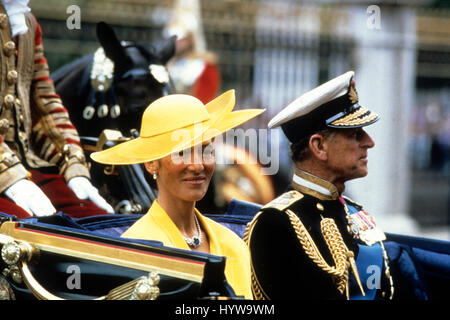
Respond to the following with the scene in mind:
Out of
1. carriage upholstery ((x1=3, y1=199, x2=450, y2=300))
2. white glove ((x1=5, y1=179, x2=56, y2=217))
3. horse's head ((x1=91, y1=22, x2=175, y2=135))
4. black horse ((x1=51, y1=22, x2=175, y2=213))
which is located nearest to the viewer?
white glove ((x1=5, y1=179, x2=56, y2=217))

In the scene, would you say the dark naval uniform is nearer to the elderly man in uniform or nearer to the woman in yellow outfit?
the woman in yellow outfit

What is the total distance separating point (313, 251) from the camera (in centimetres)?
319

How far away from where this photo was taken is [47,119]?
4.16 m

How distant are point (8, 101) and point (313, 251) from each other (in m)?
1.54

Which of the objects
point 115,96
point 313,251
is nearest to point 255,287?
point 313,251

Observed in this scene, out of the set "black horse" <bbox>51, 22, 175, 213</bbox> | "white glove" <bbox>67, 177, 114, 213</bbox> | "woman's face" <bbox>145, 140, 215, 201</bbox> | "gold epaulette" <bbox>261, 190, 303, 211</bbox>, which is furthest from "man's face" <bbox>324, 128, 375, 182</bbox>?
"black horse" <bbox>51, 22, 175, 213</bbox>

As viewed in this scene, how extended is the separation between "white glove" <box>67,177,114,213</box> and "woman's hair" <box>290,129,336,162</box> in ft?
2.90

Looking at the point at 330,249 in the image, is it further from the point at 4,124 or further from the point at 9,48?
the point at 9,48

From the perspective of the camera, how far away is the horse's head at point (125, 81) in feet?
15.1

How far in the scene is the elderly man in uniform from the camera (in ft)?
12.7

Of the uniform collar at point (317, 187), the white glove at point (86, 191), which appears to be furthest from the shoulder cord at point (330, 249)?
the white glove at point (86, 191)

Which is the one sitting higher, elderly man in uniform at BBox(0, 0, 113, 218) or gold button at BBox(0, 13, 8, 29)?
gold button at BBox(0, 13, 8, 29)

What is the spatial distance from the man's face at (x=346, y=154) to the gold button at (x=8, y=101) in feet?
4.65

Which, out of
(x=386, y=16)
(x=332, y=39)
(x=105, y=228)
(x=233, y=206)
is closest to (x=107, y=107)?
(x=233, y=206)
